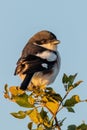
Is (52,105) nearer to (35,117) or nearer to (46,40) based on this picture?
(35,117)

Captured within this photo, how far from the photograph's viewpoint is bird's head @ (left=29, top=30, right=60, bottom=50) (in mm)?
7227

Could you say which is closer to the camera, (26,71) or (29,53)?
(26,71)

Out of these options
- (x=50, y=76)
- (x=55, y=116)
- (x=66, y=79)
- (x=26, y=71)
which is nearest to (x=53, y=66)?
(x=50, y=76)

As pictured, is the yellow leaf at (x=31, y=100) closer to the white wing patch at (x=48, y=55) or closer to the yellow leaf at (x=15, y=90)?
the yellow leaf at (x=15, y=90)

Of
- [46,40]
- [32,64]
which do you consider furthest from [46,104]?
[46,40]

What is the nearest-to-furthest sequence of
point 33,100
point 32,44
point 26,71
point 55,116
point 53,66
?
point 55,116, point 33,100, point 26,71, point 53,66, point 32,44

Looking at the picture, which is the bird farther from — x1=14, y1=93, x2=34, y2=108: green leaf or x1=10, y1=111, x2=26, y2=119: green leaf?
x1=10, y1=111, x2=26, y2=119: green leaf

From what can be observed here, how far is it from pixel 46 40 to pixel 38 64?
134 cm

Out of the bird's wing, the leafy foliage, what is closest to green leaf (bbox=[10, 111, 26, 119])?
the leafy foliage

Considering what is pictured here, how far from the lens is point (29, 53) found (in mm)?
6418

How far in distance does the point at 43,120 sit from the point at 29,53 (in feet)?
10.3

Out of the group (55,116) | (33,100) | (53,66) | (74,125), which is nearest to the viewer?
(74,125)

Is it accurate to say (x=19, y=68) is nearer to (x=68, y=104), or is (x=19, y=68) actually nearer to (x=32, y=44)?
(x=32, y=44)

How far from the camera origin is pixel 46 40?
24.3 ft
